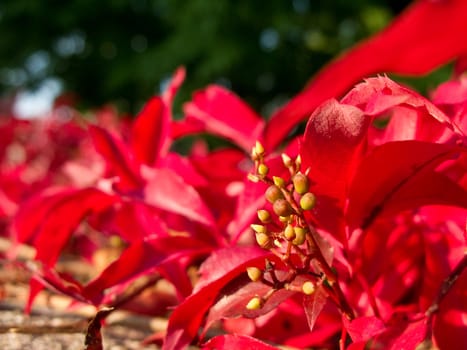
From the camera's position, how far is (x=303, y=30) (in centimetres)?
509

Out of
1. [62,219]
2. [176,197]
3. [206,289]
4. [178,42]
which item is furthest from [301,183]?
[178,42]

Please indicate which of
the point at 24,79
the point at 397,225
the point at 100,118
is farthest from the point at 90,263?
the point at 24,79

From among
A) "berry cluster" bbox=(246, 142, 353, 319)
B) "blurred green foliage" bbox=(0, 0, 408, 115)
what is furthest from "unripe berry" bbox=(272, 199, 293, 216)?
"blurred green foliage" bbox=(0, 0, 408, 115)

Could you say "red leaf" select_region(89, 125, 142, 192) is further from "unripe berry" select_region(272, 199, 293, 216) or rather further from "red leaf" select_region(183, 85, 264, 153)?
"unripe berry" select_region(272, 199, 293, 216)

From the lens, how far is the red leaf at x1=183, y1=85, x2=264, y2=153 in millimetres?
743

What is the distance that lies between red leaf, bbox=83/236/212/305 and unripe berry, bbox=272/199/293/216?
6.8 inches

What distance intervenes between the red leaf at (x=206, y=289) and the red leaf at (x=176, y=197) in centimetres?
10

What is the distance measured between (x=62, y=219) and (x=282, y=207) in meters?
0.32

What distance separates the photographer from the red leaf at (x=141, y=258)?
49 cm

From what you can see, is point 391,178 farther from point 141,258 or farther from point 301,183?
point 141,258

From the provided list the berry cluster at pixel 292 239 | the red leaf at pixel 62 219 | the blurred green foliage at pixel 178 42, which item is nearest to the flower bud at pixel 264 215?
the berry cluster at pixel 292 239

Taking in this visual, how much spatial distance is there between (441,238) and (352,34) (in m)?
4.62

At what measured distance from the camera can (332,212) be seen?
16.7 inches

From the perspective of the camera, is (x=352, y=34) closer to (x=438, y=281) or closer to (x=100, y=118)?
Result: (x=100, y=118)
